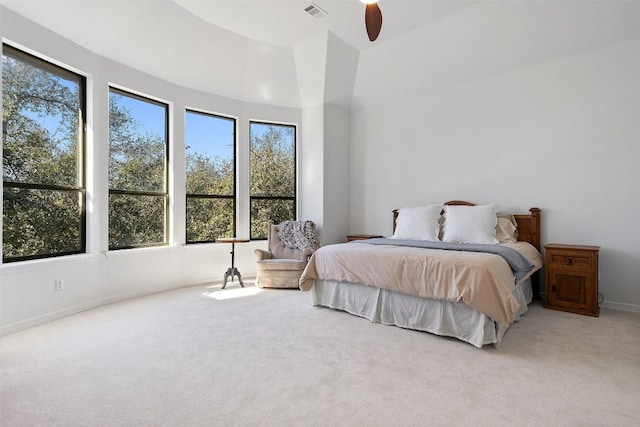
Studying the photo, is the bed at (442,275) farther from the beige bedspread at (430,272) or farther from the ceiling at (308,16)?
the ceiling at (308,16)

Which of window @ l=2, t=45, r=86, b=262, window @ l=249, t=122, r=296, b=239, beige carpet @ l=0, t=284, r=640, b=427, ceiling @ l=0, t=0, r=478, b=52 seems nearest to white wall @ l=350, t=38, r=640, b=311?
ceiling @ l=0, t=0, r=478, b=52

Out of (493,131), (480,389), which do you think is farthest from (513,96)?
(480,389)

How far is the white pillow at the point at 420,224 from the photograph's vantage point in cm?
429

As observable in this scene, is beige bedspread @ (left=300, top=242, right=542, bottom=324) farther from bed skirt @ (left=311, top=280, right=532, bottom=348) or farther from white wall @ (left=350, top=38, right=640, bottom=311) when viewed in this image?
white wall @ (left=350, top=38, right=640, bottom=311)

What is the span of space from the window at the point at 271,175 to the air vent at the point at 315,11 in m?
2.13

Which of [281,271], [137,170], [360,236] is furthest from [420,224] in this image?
[137,170]

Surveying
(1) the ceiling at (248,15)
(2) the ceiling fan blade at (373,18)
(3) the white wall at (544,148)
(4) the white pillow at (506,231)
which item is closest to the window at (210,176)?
(1) the ceiling at (248,15)

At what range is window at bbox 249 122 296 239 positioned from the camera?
566cm

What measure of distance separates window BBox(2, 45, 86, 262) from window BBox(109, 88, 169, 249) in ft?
1.35

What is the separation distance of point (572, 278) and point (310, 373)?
10.1ft

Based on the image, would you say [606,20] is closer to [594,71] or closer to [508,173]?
[594,71]

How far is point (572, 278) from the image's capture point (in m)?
3.58

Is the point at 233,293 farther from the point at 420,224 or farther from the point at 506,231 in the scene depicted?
the point at 506,231

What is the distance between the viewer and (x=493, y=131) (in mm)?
4480
